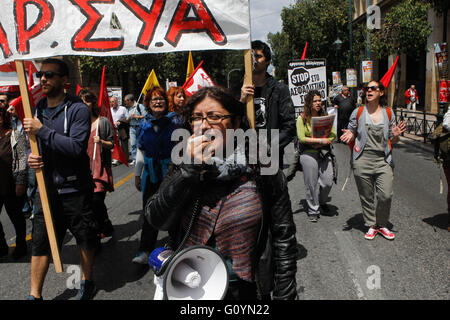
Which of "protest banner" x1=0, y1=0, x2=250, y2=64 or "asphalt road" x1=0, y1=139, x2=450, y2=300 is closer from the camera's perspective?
"protest banner" x1=0, y1=0, x2=250, y2=64

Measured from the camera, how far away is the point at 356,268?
161 inches

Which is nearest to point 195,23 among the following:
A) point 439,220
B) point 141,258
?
point 141,258

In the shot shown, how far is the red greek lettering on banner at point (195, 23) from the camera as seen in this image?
8.87 ft

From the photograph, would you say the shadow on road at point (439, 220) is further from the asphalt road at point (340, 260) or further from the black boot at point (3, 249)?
the black boot at point (3, 249)

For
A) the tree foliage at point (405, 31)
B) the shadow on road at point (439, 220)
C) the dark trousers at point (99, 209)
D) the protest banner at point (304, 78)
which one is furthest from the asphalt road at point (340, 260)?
the tree foliage at point (405, 31)

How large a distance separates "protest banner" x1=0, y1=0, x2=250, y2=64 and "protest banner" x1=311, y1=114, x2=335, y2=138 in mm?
3307

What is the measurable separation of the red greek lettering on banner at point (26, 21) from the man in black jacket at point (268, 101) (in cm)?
163

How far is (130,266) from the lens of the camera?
14.5 ft

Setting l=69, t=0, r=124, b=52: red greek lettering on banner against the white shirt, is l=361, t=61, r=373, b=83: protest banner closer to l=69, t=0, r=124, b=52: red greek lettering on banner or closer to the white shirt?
the white shirt

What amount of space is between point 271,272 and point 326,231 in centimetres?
341

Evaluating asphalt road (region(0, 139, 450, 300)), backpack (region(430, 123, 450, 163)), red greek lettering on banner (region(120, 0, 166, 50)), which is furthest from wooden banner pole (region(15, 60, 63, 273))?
backpack (region(430, 123, 450, 163))

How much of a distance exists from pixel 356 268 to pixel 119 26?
9.93 ft

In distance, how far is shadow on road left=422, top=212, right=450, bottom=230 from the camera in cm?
534
